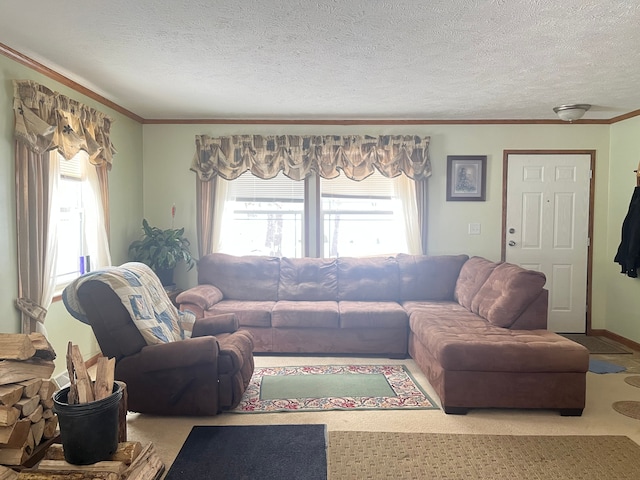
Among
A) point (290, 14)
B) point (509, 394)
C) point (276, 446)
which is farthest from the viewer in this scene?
point (509, 394)

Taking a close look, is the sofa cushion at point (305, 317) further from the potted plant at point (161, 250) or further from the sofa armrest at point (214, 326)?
the potted plant at point (161, 250)

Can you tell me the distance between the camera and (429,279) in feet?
16.3

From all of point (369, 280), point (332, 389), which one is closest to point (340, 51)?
point (332, 389)

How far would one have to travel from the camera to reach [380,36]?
2.83 metres

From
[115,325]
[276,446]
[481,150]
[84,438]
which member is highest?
[481,150]

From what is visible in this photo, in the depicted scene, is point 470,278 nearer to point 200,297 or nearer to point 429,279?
point 429,279

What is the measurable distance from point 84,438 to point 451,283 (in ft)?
12.0

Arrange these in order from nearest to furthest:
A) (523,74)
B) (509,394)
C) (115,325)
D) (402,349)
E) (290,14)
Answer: (290,14), (115,325), (509,394), (523,74), (402,349)

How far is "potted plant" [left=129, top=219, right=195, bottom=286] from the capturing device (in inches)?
192

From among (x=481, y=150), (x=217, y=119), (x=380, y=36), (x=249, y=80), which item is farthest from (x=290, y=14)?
(x=481, y=150)

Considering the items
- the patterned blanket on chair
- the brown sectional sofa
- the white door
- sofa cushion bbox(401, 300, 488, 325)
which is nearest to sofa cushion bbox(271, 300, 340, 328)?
the brown sectional sofa

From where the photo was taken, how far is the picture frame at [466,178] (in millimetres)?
5348

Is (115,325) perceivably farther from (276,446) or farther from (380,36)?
(380,36)

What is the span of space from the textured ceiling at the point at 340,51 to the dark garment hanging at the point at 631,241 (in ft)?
3.05
